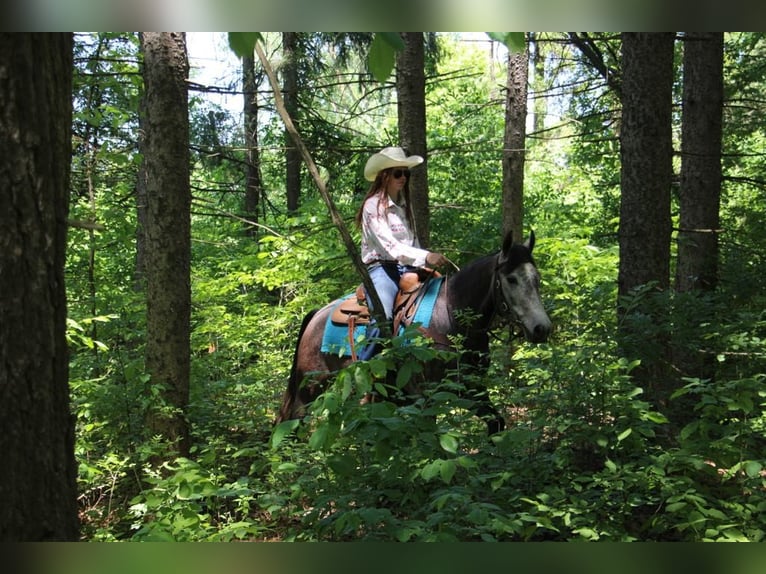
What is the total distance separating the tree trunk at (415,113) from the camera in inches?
384

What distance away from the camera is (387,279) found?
657 cm

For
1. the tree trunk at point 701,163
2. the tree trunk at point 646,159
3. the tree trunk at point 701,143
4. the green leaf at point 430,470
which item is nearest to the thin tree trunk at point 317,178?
the green leaf at point 430,470

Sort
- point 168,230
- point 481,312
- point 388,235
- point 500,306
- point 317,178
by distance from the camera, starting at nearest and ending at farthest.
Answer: point 317,178, point 168,230, point 500,306, point 481,312, point 388,235

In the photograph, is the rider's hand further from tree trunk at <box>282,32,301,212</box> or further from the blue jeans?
tree trunk at <box>282,32,301,212</box>

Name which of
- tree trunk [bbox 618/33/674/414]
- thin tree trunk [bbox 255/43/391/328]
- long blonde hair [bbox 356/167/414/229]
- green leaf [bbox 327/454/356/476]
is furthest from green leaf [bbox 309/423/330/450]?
tree trunk [bbox 618/33/674/414]

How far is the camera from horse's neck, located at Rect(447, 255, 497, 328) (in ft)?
20.5

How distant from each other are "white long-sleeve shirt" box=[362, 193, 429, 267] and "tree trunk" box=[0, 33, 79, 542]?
4.64m

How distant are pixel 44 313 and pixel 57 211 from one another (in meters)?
0.27

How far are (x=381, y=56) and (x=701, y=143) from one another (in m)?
9.46

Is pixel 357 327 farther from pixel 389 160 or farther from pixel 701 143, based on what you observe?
pixel 701 143

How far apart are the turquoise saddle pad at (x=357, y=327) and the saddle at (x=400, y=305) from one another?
1.8 inches

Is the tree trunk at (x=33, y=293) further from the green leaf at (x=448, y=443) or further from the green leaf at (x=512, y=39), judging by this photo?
the green leaf at (x=448, y=443)

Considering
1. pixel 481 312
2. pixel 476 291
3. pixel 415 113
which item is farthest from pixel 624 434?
pixel 415 113
